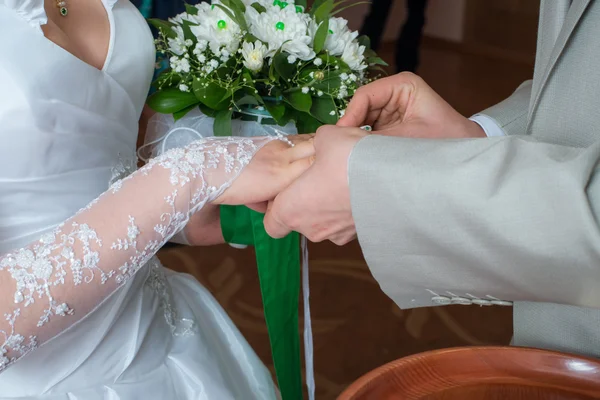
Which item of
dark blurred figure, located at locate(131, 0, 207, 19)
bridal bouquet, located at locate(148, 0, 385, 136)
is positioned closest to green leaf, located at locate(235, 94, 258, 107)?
bridal bouquet, located at locate(148, 0, 385, 136)

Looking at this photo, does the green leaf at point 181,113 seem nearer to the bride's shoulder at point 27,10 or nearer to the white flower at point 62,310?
the bride's shoulder at point 27,10

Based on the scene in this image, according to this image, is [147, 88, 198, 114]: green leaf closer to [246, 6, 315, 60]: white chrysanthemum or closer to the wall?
[246, 6, 315, 60]: white chrysanthemum

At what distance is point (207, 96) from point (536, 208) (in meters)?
0.70

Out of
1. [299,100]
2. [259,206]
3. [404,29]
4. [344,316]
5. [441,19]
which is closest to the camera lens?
[259,206]

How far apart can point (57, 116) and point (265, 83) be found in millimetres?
411

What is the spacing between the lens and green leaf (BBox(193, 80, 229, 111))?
50.4 inches

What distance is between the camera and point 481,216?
0.82 metres

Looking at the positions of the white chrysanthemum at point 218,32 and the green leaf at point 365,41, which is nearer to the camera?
the white chrysanthemum at point 218,32

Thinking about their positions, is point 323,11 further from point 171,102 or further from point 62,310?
point 62,310

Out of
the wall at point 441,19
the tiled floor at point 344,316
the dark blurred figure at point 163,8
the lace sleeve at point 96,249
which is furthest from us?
the wall at point 441,19

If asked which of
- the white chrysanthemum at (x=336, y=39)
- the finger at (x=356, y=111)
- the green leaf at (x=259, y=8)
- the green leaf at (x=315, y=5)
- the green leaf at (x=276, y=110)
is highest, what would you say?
the green leaf at (x=259, y=8)

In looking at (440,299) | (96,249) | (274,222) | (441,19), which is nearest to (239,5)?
(274,222)

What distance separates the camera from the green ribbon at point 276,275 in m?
1.32

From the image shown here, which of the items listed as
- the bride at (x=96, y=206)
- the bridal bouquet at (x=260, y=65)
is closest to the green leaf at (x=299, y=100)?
the bridal bouquet at (x=260, y=65)
